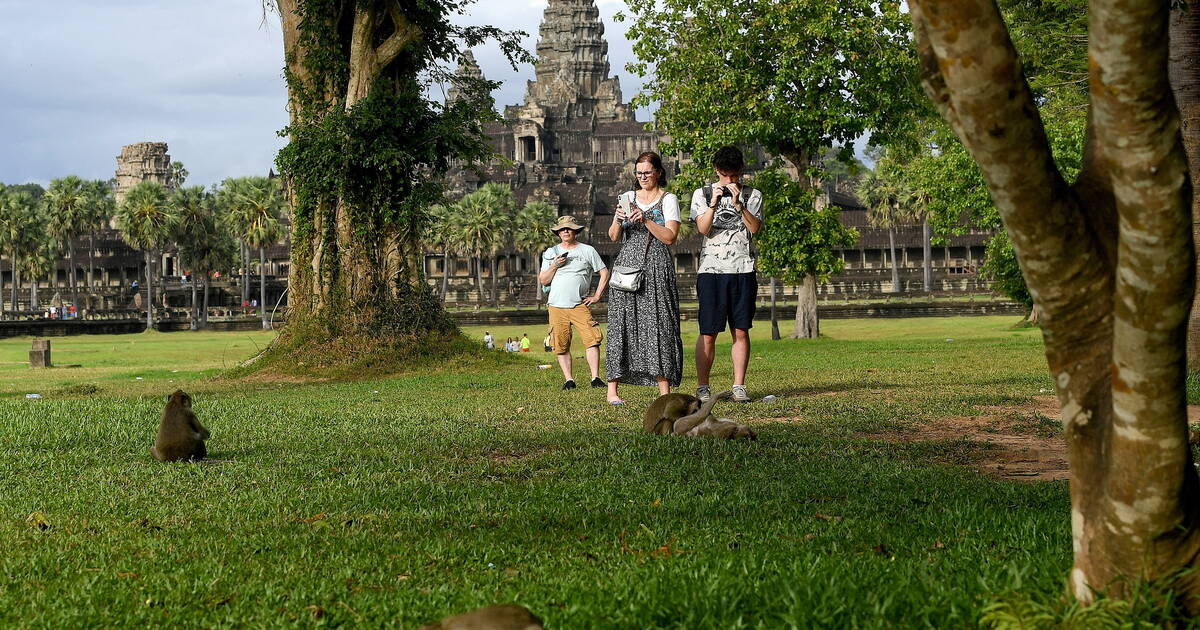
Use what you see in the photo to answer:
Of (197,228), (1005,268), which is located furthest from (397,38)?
(197,228)

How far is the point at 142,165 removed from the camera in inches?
3686

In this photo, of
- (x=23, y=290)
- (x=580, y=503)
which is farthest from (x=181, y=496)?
(x=23, y=290)

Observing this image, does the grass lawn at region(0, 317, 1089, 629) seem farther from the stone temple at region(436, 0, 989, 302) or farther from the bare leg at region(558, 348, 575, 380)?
the stone temple at region(436, 0, 989, 302)

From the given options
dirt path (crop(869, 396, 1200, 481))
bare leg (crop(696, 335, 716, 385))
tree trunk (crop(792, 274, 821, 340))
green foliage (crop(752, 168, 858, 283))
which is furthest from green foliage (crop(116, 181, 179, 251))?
dirt path (crop(869, 396, 1200, 481))

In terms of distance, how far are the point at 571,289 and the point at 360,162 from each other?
5155 mm

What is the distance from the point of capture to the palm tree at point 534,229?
71312 millimetres

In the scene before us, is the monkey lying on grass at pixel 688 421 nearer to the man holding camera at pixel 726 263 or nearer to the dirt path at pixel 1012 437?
the dirt path at pixel 1012 437

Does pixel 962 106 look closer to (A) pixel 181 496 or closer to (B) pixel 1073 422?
(B) pixel 1073 422

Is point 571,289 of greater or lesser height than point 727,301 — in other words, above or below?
above

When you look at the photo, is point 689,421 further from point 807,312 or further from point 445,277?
point 445,277

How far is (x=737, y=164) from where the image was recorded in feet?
28.3

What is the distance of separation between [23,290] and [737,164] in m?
89.5

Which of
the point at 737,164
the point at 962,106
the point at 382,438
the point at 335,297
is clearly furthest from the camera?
the point at 335,297

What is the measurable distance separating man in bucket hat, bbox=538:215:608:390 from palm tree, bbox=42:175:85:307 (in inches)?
2456
